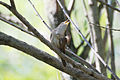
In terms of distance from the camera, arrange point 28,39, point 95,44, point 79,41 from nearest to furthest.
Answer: point 95,44 → point 79,41 → point 28,39

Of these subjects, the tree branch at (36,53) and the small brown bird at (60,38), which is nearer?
the tree branch at (36,53)

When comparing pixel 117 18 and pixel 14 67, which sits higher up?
pixel 14 67

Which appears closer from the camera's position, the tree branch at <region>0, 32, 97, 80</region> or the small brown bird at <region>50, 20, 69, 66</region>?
the tree branch at <region>0, 32, 97, 80</region>

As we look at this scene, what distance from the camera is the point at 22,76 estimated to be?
3264 millimetres

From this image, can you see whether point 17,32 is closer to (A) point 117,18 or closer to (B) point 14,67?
(B) point 14,67

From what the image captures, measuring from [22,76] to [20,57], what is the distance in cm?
32

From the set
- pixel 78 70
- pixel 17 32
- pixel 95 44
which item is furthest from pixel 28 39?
pixel 78 70

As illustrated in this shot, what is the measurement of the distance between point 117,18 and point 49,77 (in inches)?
58.9

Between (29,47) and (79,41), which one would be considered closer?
(29,47)

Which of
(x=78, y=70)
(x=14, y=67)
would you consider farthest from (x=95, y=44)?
(x=14, y=67)

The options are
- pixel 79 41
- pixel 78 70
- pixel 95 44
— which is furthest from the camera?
pixel 79 41

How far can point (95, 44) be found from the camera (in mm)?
1960

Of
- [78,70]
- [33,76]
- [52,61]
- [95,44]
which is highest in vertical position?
[52,61]

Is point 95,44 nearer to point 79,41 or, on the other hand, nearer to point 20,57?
point 79,41
